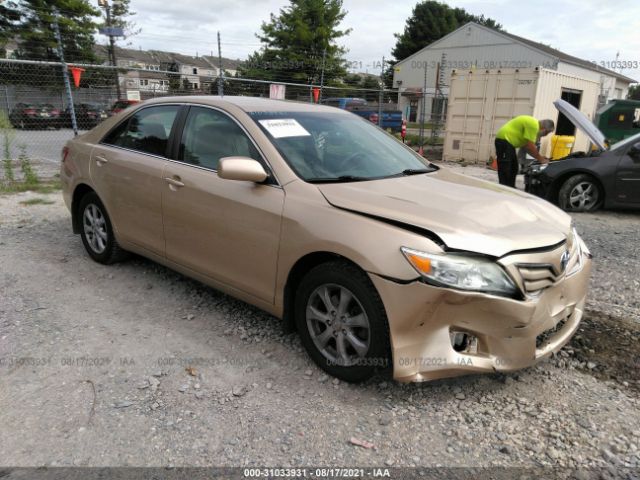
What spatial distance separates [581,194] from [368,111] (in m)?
11.8

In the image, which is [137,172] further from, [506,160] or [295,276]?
[506,160]

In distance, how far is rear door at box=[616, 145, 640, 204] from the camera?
7.15 m

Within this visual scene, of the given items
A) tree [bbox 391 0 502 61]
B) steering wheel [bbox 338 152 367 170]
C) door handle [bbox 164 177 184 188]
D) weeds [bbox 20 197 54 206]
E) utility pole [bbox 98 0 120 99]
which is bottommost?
weeds [bbox 20 197 54 206]

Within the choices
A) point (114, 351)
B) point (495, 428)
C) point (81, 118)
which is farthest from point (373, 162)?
point (81, 118)

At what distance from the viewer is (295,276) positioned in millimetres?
2941

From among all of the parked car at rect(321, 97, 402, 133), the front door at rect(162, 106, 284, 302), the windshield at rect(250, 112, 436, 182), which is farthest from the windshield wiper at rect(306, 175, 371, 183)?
the parked car at rect(321, 97, 402, 133)

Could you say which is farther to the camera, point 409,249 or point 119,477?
point 409,249

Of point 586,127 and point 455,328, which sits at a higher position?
point 586,127

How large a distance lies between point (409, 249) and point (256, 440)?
122 centimetres

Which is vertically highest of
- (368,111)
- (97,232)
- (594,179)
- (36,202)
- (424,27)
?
(424,27)

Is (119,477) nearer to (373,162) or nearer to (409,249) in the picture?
(409,249)

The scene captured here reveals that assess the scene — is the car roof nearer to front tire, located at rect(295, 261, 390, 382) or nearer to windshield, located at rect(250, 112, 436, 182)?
windshield, located at rect(250, 112, 436, 182)

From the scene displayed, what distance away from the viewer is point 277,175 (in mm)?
3018

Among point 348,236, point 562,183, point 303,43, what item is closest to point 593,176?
point 562,183
